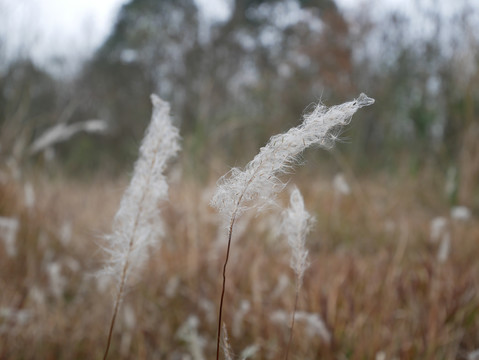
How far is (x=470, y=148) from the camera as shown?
14.8 ft

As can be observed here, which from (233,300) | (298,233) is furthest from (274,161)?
(233,300)

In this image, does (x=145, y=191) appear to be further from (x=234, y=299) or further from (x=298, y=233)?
(x=234, y=299)

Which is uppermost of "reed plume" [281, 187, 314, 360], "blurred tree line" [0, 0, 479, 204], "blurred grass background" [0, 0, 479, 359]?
"blurred tree line" [0, 0, 479, 204]

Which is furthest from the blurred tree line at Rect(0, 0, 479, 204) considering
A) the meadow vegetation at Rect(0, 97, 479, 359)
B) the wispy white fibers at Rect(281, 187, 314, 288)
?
the wispy white fibers at Rect(281, 187, 314, 288)

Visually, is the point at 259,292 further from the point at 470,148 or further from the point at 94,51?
the point at 94,51

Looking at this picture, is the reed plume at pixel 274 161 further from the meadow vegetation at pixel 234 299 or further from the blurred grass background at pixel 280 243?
the meadow vegetation at pixel 234 299

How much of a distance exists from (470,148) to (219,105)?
5950mm

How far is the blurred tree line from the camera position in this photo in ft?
26.4

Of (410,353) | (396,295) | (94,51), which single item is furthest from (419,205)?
(94,51)

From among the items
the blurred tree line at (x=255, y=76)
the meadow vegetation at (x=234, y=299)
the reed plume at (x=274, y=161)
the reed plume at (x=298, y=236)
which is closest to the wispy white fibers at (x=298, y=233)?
the reed plume at (x=298, y=236)

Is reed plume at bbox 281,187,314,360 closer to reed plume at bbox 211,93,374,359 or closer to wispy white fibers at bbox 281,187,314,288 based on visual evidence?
wispy white fibers at bbox 281,187,314,288

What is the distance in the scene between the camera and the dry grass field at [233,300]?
1485mm

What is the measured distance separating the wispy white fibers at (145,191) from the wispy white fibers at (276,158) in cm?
19

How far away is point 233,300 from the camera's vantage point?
1873 mm
